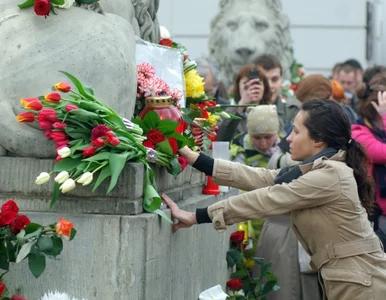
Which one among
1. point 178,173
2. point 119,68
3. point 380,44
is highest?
point 119,68

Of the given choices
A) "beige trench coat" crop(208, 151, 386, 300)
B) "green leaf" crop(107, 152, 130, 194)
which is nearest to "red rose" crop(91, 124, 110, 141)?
"green leaf" crop(107, 152, 130, 194)

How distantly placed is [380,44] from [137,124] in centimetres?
1254

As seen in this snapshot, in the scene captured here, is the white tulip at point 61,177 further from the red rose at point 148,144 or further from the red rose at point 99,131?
the red rose at point 148,144

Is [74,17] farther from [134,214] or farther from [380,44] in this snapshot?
[380,44]

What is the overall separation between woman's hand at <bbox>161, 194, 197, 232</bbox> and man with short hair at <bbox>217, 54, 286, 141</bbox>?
2.69 m

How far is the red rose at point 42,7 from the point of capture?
5.23 m

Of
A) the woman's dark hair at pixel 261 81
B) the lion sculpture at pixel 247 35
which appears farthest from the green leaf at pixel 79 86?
the lion sculpture at pixel 247 35

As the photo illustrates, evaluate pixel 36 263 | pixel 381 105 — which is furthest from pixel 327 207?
pixel 381 105

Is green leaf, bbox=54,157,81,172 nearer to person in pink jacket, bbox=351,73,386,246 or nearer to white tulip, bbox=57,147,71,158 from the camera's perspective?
white tulip, bbox=57,147,71,158

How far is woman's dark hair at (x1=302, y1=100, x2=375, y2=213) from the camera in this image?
18.4ft

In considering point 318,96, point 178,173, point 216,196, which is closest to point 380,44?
point 318,96

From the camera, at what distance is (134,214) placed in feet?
16.5

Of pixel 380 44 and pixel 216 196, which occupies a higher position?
pixel 216 196

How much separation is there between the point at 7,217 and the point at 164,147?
1.02 meters
